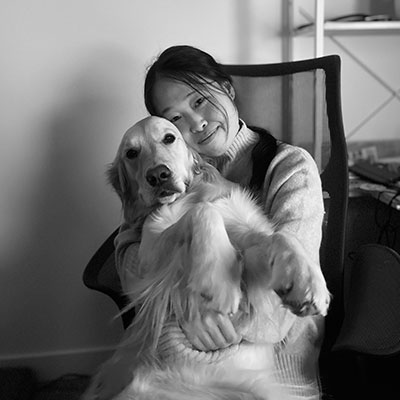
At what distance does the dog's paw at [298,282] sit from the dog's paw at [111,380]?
18.2 inches

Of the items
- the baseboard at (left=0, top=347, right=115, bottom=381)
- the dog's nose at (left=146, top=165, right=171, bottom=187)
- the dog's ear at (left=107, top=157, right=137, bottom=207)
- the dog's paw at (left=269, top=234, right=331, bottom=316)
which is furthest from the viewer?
A: the baseboard at (left=0, top=347, right=115, bottom=381)

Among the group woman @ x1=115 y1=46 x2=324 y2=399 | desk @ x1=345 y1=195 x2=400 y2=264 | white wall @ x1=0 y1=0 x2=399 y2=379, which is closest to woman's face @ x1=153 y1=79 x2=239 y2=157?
woman @ x1=115 y1=46 x2=324 y2=399

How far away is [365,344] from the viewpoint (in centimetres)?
119

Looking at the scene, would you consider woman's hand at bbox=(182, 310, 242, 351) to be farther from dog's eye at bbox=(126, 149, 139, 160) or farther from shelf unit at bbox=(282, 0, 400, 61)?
shelf unit at bbox=(282, 0, 400, 61)

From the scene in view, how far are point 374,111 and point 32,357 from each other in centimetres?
158

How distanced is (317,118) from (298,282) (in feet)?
2.72

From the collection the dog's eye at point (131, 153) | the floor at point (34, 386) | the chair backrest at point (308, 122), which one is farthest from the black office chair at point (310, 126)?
the floor at point (34, 386)

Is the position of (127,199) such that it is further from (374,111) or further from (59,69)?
(374,111)

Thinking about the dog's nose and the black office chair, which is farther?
the black office chair

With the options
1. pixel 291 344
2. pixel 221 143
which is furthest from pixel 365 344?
pixel 221 143

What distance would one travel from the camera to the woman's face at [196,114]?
1.48m

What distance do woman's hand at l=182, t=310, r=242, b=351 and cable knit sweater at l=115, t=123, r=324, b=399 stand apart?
1cm

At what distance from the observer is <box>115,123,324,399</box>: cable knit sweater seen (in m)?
1.24

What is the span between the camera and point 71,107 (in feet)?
6.82
